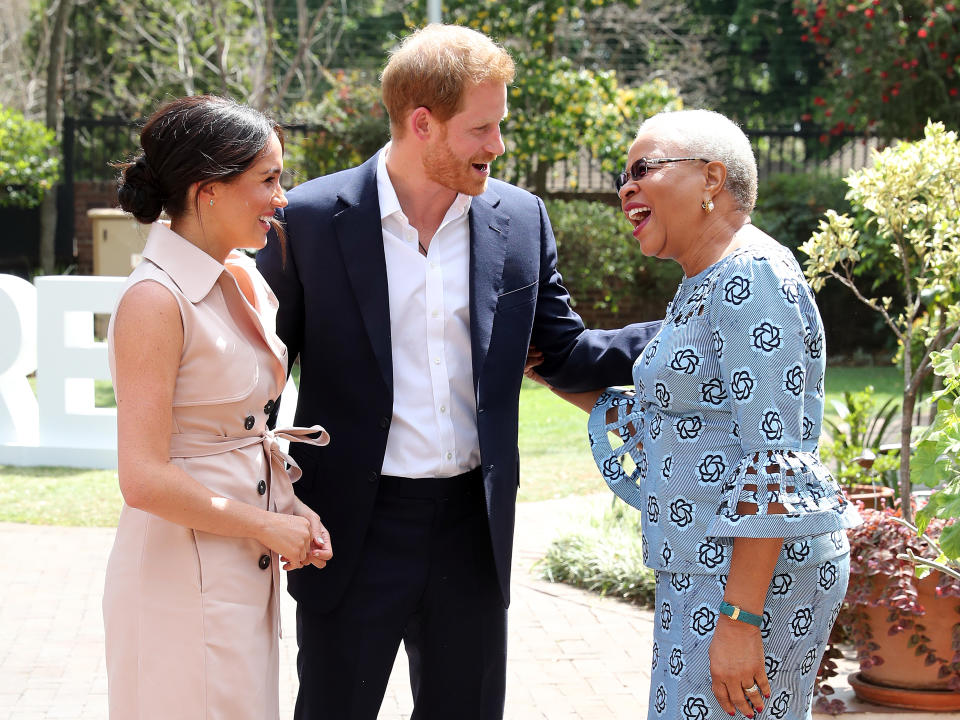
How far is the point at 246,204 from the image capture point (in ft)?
7.91

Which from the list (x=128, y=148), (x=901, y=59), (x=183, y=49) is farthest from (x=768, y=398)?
(x=183, y=49)

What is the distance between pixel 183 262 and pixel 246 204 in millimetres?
192

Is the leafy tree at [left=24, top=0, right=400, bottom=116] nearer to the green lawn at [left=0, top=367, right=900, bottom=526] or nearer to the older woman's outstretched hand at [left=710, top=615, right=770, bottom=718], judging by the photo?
the green lawn at [left=0, top=367, right=900, bottom=526]

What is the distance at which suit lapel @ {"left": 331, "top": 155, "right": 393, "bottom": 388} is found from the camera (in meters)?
2.70

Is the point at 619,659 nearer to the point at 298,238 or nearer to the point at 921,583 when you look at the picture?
the point at 921,583

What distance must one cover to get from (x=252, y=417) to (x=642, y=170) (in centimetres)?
100

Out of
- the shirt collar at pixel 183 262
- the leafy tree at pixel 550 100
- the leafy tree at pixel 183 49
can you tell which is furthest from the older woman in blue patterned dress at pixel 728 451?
the leafy tree at pixel 183 49

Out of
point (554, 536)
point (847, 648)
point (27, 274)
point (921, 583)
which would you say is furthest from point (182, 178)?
point (27, 274)

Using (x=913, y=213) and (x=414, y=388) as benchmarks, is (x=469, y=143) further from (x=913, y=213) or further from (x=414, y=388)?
(x=913, y=213)

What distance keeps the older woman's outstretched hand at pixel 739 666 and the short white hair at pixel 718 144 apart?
881mm

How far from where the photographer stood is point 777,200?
14.2 m

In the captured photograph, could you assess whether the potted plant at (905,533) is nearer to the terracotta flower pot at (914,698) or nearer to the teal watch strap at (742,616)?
the terracotta flower pot at (914,698)

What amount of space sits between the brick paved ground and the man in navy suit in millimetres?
1591

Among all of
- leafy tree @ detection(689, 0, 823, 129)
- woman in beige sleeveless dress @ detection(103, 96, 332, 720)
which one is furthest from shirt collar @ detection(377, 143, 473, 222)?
leafy tree @ detection(689, 0, 823, 129)
